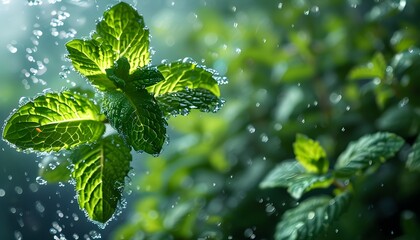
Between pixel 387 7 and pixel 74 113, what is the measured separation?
504mm

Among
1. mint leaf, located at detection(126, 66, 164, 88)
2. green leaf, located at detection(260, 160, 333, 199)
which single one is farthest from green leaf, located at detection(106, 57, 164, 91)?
green leaf, located at detection(260, 160, 333, 199)

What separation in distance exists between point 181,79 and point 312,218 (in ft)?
0.54

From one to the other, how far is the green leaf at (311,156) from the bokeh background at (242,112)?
0.35 ft

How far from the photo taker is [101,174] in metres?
0.39

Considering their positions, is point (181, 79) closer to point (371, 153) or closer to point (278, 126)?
point (371, 153)

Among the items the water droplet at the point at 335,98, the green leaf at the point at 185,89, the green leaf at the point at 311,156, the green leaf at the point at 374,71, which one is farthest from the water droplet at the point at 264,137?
the green leaf at the point at 185,89

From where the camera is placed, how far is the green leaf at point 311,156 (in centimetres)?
50

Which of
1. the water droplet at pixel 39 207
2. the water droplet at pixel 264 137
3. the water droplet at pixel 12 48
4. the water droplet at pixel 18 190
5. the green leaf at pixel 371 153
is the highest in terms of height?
the water droplet at pixel 12 48

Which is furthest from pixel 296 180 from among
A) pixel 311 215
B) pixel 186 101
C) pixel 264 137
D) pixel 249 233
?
pixel 264 137

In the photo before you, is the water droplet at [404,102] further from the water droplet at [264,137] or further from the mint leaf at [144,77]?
the mint leaf at [144,77]

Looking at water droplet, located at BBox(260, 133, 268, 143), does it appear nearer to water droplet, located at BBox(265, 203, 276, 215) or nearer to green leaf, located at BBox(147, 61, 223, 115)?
water droplet, located at BBox(265, 203, 276, 215)

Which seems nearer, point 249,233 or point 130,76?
point 130,76

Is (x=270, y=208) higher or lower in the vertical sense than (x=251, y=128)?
lower

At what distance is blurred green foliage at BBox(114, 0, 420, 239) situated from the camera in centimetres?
65
